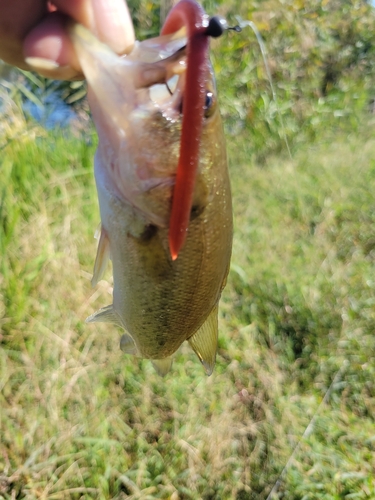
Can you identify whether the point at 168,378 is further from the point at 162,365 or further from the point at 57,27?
the point at 57,27

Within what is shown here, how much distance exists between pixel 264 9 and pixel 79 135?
2524mm

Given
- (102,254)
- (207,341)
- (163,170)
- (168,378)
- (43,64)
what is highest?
(43,64)

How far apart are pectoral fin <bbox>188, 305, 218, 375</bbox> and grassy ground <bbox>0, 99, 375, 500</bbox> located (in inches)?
42.8

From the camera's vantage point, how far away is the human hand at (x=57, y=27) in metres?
0.78

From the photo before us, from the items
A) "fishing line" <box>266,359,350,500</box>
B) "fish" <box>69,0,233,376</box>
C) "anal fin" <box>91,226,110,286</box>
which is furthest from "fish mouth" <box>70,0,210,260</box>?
"fishing line" <box>266,359,350,500</box>

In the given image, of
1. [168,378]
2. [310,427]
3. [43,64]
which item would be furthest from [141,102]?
[310,427]

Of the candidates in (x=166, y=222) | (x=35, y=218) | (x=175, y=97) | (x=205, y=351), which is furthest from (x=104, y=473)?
(x=175, y=97)

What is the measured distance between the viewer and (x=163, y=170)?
0.72 m

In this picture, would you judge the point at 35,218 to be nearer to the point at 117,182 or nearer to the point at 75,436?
the point at 75,436

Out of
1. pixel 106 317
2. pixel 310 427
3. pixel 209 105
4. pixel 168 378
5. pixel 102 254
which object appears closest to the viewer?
pixel 209 105

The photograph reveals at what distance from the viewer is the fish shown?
616 mm

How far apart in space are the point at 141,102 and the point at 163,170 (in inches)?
4.6

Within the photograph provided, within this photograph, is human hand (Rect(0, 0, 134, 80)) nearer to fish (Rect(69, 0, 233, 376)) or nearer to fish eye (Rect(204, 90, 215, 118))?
fish (Rect(69, 0, 233, 376))

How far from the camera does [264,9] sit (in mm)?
4457
